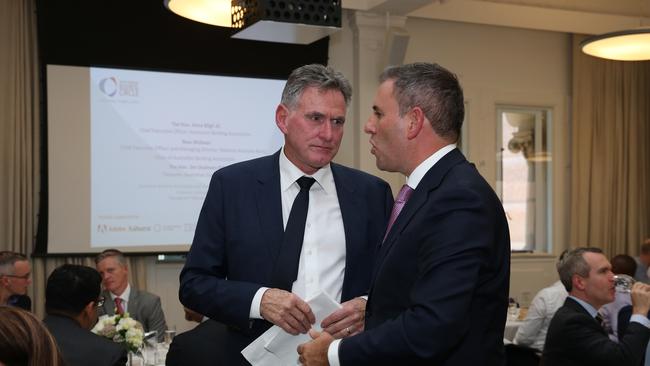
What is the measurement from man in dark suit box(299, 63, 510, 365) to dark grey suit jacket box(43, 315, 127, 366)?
1568 mm

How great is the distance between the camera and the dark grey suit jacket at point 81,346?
3270 mm

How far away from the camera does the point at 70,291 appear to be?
11.3ft

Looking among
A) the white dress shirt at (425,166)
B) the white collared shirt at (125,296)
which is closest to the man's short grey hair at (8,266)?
the white collared shirt at (125,296)

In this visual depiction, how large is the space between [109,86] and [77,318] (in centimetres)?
420

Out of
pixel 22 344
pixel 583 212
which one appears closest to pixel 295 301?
pixel 22 344

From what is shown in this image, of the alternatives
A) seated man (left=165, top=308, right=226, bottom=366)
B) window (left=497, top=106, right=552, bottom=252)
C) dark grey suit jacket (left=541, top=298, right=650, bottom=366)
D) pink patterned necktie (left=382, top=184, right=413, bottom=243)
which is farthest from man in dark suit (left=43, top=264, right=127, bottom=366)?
window (left=497, top=106, right=552, bottom=252)

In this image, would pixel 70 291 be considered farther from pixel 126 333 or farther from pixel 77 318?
pixel 126 333

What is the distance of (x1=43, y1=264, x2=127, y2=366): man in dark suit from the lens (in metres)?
3.28

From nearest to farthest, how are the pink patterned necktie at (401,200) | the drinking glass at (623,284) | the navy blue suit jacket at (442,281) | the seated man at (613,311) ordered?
→ the navy blue suit jacket at (442,281) → the pink patterned necktie at (401,200) → the drinking glass at (623,284) → the seated man at (613,311)

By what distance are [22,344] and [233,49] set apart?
6.34m

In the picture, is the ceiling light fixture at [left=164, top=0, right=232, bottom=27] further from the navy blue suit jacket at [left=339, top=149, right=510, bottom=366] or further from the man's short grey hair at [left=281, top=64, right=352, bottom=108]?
the navy blue suit jacket at [left=339, top=149, right=510, bottom=366]

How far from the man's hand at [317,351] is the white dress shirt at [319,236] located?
258 mm

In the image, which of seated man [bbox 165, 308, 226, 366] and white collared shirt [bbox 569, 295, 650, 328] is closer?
seated man [bbox 165, 308, 226, 366]

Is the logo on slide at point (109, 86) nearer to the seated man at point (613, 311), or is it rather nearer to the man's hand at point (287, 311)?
the seated man at point (613, 311)
